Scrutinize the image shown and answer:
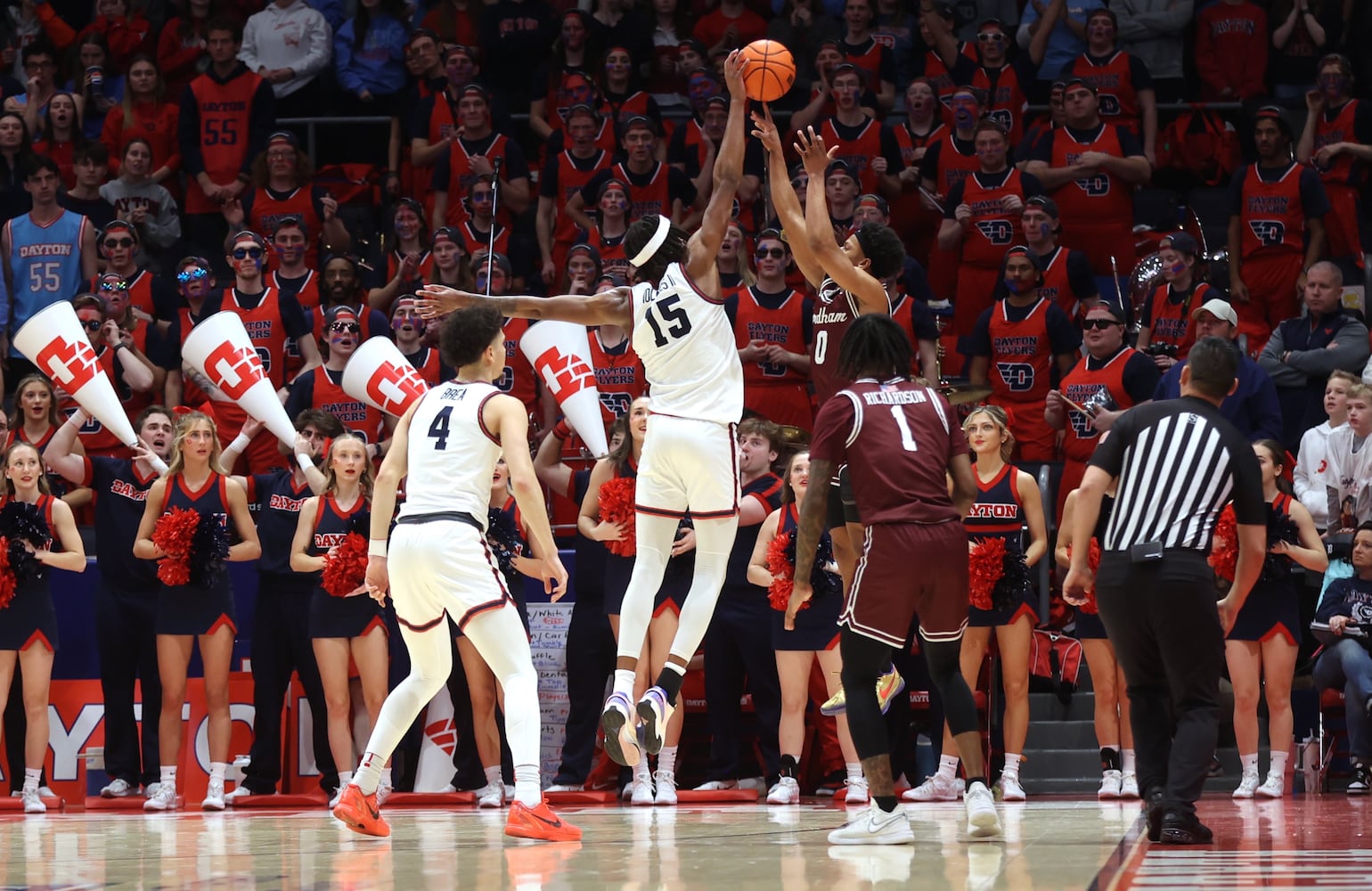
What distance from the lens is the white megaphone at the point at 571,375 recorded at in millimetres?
12664

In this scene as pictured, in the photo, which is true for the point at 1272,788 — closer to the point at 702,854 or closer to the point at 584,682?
the point at 584,682

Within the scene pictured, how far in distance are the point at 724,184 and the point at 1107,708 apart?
5.20 metres

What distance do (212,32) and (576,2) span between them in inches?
155

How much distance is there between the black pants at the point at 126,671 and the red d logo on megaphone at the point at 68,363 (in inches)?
60.6

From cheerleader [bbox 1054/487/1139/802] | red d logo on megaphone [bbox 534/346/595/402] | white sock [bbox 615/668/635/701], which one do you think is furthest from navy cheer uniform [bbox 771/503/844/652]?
white sock [bbox 615/668/635/701]

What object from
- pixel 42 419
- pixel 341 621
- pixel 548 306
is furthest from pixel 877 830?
pixel 42 419

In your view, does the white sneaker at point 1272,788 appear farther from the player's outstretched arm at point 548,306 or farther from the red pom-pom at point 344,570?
the red pom-pom at point 344,570

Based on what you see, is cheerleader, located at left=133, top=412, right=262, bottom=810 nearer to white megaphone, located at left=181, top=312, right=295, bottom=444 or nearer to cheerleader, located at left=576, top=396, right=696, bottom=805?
white megaphone, located at left=181, top=312, right=295, bottom=444

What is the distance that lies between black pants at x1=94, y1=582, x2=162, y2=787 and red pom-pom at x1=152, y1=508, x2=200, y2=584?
692 mm

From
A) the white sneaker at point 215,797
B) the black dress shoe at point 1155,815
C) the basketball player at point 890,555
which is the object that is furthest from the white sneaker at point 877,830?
the white sneaker at point 215,797

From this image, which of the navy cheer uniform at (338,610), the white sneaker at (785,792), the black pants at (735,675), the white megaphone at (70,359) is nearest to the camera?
the white sneaker at (785,792)

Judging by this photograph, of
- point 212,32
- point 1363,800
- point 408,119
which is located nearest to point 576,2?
point 408,119

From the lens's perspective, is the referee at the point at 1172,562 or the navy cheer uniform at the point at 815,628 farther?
the navy cheer uniform at the point at 815,628

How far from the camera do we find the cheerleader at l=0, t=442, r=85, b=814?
1225 centimetres
